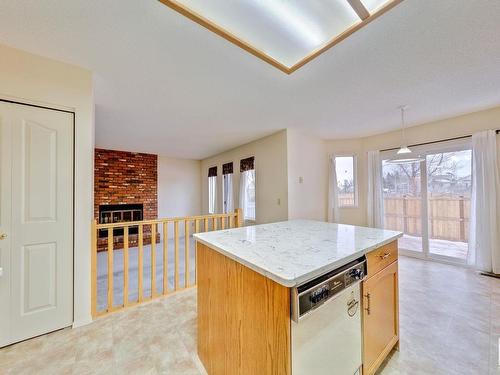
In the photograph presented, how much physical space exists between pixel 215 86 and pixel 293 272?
85.2 inches

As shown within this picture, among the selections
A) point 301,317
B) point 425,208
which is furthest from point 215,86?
point 425,208

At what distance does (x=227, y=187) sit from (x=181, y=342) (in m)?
4.32

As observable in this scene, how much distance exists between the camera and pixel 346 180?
15.5ft

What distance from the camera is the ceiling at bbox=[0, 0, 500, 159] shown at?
142cm

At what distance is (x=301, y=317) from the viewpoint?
86 centimetres

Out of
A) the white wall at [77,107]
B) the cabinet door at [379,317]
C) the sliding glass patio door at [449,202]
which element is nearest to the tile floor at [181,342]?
the cabinet door at [379,317]

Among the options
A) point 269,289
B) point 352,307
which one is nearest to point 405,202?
point 352,307

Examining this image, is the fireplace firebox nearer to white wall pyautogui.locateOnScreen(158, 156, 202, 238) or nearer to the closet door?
white wall pyautogui.locateOnScreen(158, 156, 202, 238)

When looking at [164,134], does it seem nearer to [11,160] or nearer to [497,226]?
[11,160]

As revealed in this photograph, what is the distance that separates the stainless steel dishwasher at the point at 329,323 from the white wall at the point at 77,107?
80.6 inches

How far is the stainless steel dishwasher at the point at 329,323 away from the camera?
89cm

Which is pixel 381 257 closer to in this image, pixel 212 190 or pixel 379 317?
pixel 379 317

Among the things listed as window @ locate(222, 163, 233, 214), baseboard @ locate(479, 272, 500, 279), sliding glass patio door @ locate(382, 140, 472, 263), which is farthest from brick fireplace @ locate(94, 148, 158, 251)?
baseboard @ locate(479, 272, 500, 279)

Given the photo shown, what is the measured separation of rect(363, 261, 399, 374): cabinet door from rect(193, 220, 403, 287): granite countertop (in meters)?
0.25
